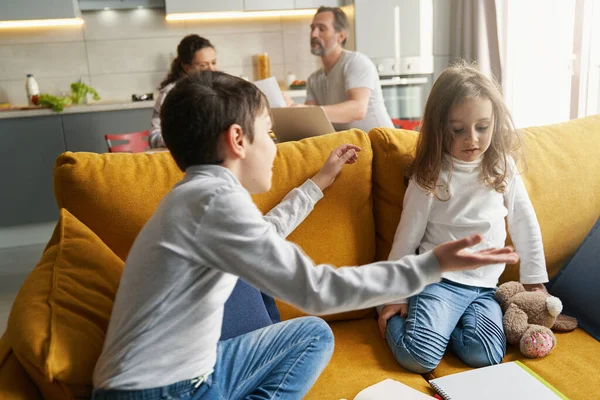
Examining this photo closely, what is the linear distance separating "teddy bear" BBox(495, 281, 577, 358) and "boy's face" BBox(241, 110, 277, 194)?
796 millimetres

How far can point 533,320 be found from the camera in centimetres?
149

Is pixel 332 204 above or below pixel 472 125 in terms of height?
below

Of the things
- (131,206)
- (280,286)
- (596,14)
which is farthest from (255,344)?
(596,14)

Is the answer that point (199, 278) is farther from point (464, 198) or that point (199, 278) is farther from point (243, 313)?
point (464, 198)

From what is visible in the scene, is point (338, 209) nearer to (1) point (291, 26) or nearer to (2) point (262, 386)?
(2) point (262, 386)

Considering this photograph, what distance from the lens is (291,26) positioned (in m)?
4.89

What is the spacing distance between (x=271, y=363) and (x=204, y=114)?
581mm

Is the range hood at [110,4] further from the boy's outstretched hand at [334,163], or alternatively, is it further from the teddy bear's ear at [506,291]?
the teddy bear's ear at [506,291]

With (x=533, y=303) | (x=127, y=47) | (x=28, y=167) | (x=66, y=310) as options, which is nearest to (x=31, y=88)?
(x=28, y=167)

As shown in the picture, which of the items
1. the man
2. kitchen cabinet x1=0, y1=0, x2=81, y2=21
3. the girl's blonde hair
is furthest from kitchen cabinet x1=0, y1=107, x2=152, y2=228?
the girl's blonde hair

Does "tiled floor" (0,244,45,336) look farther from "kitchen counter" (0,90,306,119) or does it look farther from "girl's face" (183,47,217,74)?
"girl's face" (183,47,217,74)

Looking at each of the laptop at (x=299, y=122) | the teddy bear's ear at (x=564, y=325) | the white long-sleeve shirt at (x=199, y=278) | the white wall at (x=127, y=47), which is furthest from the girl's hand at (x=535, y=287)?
the white wall at (x=127, y=47)

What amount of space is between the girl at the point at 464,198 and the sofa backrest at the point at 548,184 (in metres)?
0.07

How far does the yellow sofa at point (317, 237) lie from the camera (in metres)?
1.06
